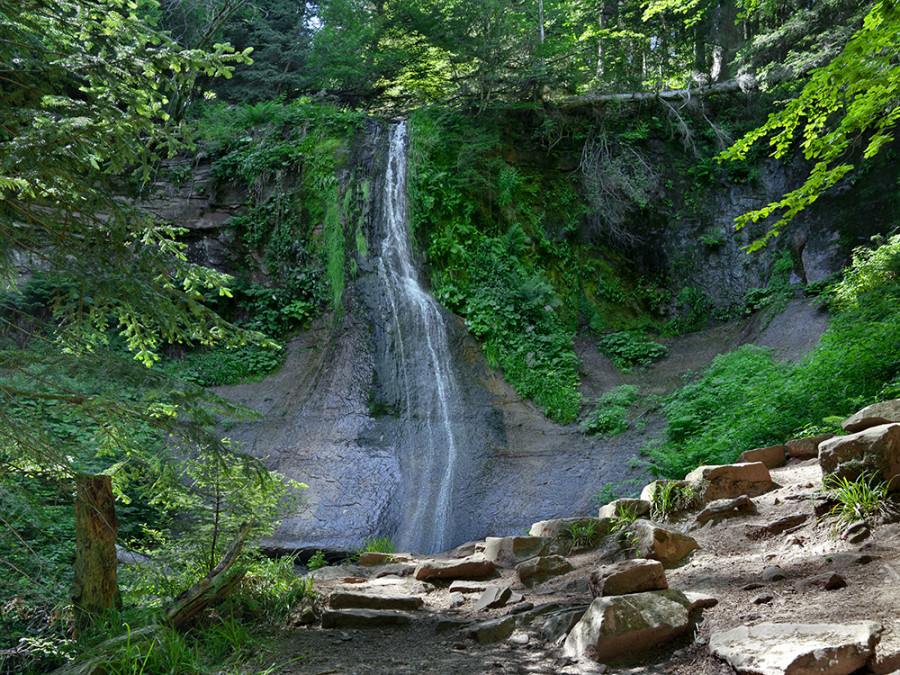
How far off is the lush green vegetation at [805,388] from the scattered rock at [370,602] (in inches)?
173

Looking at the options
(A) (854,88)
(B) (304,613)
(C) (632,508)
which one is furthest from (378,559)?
(A) (854,88)

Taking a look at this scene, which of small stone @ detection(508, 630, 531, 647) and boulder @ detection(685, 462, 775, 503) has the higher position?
boulder @ detection(685, 462, 775, 503)

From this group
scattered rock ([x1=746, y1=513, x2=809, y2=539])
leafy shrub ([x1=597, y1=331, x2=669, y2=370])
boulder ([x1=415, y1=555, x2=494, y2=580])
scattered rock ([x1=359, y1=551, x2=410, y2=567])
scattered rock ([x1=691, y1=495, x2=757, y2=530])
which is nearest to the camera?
scattered rock ([x1=746, y1=513, x2=809, y2=539])

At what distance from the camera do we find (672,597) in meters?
3.31

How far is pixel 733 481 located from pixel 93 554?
210 inches

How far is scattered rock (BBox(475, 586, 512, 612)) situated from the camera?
14.5 feet

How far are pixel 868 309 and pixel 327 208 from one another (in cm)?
1210

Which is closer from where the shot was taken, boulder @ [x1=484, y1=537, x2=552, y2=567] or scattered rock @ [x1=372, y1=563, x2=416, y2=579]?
boulder @ [x1=484, y1=537, x2=552, y2=567]

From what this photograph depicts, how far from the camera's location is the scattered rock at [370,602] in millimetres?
4586

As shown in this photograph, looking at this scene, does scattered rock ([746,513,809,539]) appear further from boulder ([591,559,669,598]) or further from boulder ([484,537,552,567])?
boulder ([484,537,552,567])

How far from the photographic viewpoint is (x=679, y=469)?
769cm

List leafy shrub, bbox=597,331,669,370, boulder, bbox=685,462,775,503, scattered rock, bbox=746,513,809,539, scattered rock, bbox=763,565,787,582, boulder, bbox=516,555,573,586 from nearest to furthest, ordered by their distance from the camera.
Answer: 1. scattered rock, bbox=763,565,787,582
2. scattered rock, bbox=746,513,809,539
3. boulder, bbox=516,555,573,586
4. boulder, bbox=685,462,775,503
5. leafy shrub, bbox=597,331,669,370

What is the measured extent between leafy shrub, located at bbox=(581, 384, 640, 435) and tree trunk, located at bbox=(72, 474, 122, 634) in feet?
28.6

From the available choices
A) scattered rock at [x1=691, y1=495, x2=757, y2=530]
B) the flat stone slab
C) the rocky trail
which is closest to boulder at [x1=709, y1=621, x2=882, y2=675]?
the rocky trail
